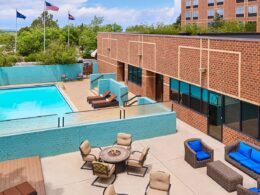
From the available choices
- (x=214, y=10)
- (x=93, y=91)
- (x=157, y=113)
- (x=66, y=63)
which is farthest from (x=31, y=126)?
(x=214, y=10)

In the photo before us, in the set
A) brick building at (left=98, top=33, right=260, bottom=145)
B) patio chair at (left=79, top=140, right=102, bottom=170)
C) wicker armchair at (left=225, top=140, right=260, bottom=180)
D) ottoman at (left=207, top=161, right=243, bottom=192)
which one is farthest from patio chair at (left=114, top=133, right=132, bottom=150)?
brick building at (left=98, top=33, right=260, bottom=145)

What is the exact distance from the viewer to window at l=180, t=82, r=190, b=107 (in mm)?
18438

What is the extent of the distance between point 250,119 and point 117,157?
21.2 feet

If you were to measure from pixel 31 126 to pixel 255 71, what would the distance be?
34.2ft

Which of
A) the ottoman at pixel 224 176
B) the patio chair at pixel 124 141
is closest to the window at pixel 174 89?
the patio chair at pixel 124 141

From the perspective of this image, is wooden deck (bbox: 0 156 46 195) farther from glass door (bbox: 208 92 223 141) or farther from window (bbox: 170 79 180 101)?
window (bbox: 170 79 180 101)

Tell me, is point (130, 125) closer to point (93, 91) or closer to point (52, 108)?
point (52, 108)

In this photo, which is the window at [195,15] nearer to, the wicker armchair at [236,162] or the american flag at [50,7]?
the american flag at [50,7]

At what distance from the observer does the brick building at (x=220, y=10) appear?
197ft

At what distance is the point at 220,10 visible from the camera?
68.9 metres

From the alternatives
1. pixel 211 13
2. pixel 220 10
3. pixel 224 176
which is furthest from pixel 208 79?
pixel 211 13

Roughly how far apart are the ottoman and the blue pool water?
12176mm

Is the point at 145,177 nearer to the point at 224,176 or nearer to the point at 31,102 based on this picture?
the point at 224,176

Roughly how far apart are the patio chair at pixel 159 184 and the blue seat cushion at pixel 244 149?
14.3ft
